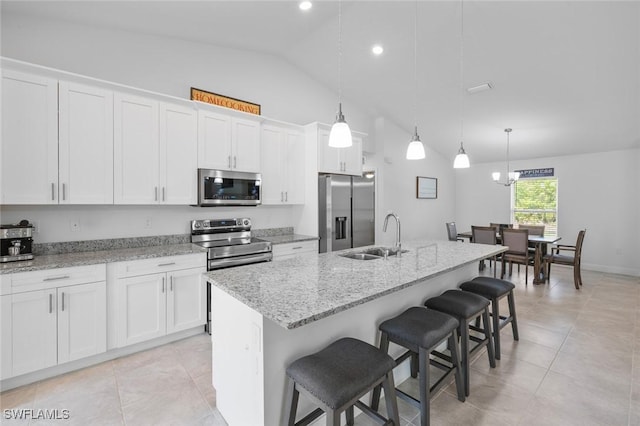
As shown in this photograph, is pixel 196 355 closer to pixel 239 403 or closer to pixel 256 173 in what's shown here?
pixel 239 403

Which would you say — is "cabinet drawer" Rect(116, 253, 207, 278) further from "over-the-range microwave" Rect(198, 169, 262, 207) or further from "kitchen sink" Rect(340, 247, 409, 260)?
"kitchen sink" Rect(340, 247, 409, 260)

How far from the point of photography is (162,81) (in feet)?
10.5

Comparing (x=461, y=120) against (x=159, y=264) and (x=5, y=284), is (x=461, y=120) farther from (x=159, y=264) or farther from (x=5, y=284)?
(x=5, y=284)

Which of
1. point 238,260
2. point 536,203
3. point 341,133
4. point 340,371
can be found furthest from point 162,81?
point 536,203

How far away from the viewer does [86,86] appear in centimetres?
252

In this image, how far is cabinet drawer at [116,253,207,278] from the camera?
8.20 ft

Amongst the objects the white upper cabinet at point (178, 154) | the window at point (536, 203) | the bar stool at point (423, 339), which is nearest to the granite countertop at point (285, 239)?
the white upper cabinet at point (178, 154)

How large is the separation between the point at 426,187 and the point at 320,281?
5.78 m

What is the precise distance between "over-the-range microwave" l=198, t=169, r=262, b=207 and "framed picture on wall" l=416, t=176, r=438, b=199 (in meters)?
4.15

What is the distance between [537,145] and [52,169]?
7.37 metres

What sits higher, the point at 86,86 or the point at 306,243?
the point at 86,86

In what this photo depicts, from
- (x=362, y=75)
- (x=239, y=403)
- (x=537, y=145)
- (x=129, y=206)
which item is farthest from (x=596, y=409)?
(x=537, y=145)

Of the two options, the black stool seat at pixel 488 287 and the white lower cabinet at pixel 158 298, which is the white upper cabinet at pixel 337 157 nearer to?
the white lower cabinet at pixel 158 298

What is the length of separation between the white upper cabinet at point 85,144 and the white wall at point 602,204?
7579mm
